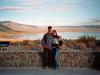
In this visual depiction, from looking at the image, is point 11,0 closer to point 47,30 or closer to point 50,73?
point 47,30

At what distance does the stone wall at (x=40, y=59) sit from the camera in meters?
6.68

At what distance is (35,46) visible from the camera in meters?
6.66

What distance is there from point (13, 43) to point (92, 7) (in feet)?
6.20

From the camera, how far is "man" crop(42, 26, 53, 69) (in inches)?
261

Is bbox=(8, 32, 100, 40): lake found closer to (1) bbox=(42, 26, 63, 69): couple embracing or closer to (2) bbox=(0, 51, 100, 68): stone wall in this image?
(1) bbox=(42, 26, 63, 69): couple embracing

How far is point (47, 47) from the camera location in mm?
6652

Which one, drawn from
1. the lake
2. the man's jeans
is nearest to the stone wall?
the man's jeans

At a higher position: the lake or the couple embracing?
the lake

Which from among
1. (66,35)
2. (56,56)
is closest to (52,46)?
(56,56)

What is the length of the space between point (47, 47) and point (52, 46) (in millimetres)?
112

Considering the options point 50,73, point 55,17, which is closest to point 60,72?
point 50,73

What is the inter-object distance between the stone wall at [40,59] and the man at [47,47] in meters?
0.13

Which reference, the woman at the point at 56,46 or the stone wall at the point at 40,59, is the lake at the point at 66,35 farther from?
the stone wall at the point at 40,59

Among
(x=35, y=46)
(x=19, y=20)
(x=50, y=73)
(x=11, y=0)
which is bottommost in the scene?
(x=50, y=73)
